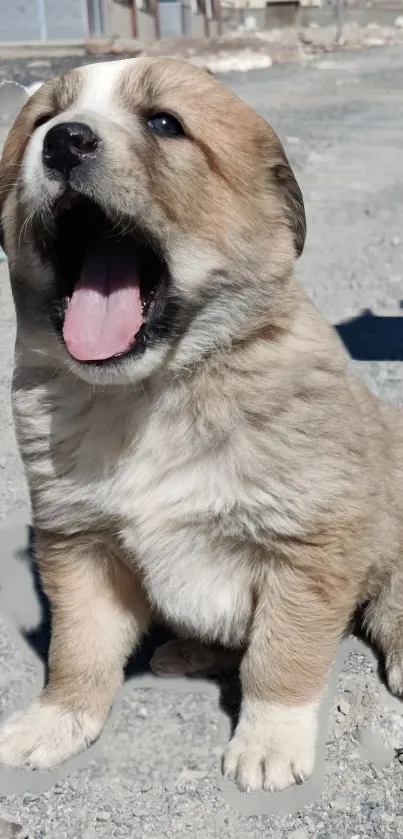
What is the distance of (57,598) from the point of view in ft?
9.04

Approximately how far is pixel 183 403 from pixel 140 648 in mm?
1075

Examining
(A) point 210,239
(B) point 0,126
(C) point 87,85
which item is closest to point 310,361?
(A) point 210,239

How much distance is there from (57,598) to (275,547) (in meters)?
0.69

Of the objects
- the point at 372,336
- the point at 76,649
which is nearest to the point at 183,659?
the point at 76,649

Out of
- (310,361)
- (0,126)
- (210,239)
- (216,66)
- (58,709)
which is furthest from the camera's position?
(216,66)

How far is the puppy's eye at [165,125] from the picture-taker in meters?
2.51

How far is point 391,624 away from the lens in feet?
9.91

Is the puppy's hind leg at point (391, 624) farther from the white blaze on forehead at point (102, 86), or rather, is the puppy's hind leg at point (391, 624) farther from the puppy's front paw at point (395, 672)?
the white blaze on forehead at point (102, 86)

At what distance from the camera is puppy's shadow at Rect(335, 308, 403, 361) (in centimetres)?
554

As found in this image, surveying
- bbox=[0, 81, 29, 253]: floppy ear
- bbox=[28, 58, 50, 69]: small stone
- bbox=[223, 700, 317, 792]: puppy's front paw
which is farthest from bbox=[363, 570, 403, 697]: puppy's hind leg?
bbox=[28, 58, 50, 69]: small stone

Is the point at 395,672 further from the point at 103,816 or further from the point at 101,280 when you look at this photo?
the point at 101,280

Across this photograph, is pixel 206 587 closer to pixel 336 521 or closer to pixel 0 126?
pixel 336 521

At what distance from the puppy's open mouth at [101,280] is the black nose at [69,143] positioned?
0.15 m

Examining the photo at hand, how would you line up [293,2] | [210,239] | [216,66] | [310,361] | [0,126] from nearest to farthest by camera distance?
[210,239]
[310,361]
[0,126]
[216,66]
[293,2]
